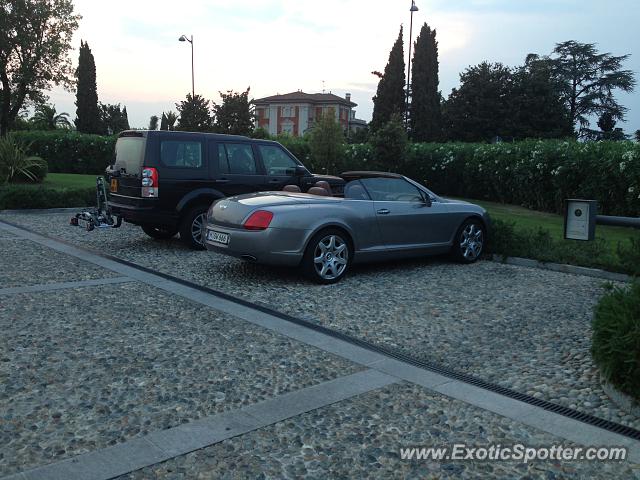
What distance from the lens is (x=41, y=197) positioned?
15.7 meters

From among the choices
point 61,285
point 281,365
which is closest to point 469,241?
point 281,365

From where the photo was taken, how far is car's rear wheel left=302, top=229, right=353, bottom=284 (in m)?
7.58

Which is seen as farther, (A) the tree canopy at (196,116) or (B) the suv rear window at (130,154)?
(A) the tree canopy at (196,116)

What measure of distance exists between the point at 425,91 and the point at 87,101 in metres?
35.3

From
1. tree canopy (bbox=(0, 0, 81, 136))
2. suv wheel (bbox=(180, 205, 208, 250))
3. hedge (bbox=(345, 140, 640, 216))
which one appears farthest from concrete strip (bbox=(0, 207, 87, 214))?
tree canopy (bbox=(0, 0, 81, 136))

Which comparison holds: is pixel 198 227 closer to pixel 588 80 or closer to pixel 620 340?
pixel 620 340

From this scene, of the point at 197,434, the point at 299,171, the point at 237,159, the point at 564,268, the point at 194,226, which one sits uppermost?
the point at 237,159

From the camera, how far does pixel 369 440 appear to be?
3.52 metres

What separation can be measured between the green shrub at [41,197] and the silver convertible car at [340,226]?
9.30m

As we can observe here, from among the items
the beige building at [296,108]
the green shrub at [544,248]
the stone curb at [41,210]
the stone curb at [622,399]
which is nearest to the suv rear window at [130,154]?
the green shrub at [544,248]

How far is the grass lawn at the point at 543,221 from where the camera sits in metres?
11.9

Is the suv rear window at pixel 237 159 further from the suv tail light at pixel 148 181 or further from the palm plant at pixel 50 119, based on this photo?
the palm plant at pixel 50 119

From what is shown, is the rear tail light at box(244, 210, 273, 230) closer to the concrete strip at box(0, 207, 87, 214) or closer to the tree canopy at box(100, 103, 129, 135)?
the concrete strip at box(0, 207, 87, 214)

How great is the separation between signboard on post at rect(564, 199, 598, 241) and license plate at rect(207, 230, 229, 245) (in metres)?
4.36
